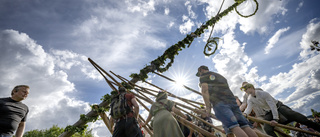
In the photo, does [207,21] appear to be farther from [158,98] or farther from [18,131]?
[18,131]

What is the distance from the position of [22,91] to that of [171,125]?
10.4 ft

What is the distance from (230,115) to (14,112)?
3982mm

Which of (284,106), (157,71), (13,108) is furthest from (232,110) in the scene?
(13,108)

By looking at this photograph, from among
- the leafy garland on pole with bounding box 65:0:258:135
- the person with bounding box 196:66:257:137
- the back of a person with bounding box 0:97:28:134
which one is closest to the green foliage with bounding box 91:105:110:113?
the leafy garland on pole with bounding box 65:0:258:135

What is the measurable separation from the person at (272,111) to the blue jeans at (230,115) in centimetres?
99

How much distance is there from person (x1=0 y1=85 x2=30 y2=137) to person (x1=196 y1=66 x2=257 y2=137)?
3580mm

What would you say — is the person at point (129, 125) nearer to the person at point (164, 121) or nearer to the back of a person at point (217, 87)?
the person at point (164, 121)

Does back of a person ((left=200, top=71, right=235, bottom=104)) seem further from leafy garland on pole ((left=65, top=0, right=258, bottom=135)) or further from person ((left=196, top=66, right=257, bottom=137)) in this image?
leafy garland on pole ((left=65, top=0, right=258, bottom=135))

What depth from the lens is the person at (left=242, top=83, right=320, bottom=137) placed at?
2966mm

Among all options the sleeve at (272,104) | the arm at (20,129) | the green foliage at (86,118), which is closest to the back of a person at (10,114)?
the arm at (20,129)

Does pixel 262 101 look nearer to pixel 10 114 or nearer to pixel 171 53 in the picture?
pixel 171 53

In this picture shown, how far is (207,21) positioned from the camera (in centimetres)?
528

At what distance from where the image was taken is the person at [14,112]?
2.49m

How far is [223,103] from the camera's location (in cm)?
251
